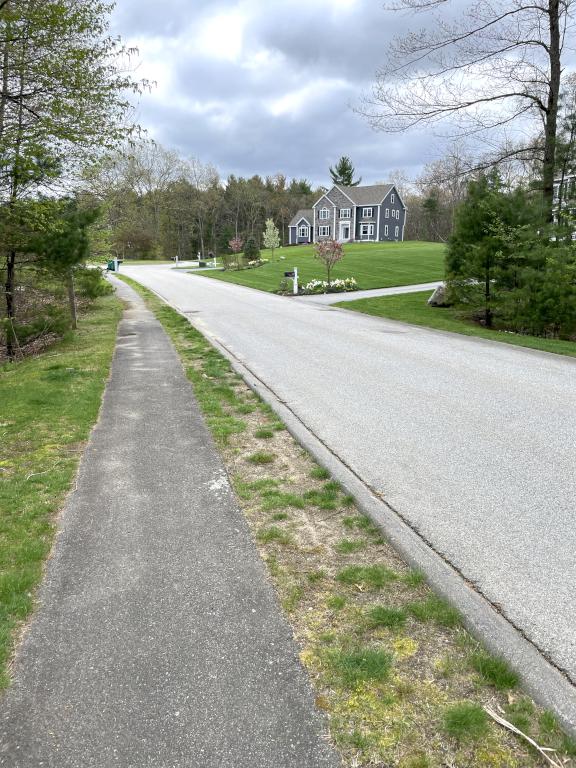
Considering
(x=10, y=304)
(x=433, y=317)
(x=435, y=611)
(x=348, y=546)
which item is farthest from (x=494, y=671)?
(x=433, y=317)

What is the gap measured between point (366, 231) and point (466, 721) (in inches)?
2650

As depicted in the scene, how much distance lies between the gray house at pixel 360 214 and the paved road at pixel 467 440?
55467mm

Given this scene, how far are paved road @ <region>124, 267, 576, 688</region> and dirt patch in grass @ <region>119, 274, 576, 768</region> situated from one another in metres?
0.41

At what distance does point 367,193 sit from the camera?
64.1 metres

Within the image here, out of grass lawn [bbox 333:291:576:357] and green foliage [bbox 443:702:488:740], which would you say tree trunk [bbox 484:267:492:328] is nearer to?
grass lawn [bbox 333:291:576:357]

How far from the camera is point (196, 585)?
3102 millimetres

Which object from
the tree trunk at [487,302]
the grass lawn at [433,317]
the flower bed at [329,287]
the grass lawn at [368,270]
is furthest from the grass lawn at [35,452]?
the grass lawn at [368,270]

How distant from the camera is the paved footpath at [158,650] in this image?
2.05 meters

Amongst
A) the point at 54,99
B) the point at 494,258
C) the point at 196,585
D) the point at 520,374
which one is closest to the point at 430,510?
the point at 196,585

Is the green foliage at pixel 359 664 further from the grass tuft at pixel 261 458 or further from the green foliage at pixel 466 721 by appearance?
the grass tuft at pixel 261 458

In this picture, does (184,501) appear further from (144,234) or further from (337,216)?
(144,234)

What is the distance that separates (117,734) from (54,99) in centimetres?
933

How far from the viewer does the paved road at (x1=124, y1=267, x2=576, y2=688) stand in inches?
125

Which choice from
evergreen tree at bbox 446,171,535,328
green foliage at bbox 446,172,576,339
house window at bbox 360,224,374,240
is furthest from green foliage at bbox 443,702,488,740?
house window at bbox 360,224,374,240
